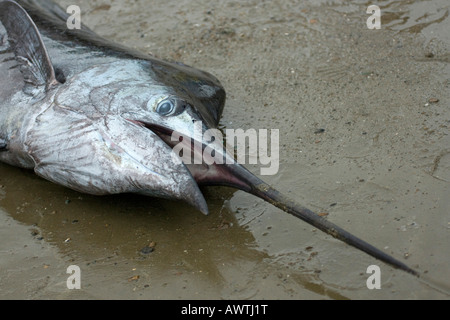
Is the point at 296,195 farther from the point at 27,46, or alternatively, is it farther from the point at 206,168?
the point at 27,46

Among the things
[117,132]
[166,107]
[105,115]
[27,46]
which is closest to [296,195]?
[166,107]

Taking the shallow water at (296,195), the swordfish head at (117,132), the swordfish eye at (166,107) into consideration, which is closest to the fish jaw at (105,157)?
the swordfish head at (117,132)


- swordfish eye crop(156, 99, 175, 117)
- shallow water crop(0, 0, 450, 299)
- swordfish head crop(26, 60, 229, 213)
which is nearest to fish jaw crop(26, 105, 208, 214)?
swordfish head crop(26, 60, 229, 213)

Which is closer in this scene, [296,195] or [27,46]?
[296,195]

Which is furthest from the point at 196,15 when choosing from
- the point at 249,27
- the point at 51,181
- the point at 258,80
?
the point at 51,181

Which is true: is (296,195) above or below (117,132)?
below

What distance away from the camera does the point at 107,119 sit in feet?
11.7

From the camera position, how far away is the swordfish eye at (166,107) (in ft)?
11.7

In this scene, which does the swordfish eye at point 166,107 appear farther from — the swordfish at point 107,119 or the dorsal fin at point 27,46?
the dorsal fin at point 27,46

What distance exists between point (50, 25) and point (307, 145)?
2.21 metres

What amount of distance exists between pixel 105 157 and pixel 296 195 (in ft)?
3.98

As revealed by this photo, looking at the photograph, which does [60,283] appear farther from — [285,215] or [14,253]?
[285,215]

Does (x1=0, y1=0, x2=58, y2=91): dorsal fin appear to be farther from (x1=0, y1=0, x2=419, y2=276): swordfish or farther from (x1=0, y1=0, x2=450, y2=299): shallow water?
(x1=0, y1=0, x2=450, y2=299): shallow water

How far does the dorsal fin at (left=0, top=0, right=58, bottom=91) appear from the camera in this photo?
13.1ft
